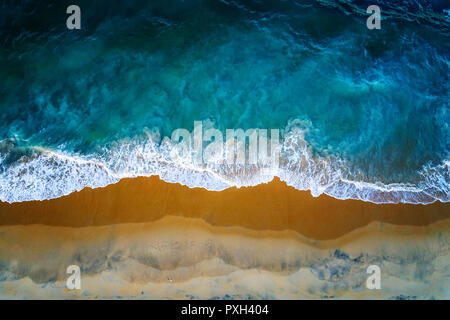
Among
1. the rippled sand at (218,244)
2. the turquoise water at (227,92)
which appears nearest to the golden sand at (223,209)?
the rippled sand at (218,244)

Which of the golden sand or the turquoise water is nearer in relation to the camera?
the golden sand

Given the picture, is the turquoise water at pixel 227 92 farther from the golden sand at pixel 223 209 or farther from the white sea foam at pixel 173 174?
the golden sand at pixel 223 209

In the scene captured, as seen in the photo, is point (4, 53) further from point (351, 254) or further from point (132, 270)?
point (351, 254)

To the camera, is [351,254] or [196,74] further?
[196,74]

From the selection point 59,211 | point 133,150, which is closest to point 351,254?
point 133,150

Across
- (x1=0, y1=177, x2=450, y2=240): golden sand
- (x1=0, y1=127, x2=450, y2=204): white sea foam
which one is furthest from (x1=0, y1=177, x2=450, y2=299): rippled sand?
(x1=0, y1=127, x2=450, y2=204): white sea foam

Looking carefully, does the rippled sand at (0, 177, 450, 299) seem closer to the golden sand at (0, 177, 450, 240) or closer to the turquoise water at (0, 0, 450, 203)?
the golden sand at (0, 177, 450, 240)

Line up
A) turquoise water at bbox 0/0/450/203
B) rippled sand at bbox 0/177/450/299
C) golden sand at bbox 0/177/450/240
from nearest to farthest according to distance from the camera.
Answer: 1. rippled sand at bbox 0/177/450/299
2. golden sand at bbox 0/177/450/240
3. turquoise water at bbox 0/0/450/203
